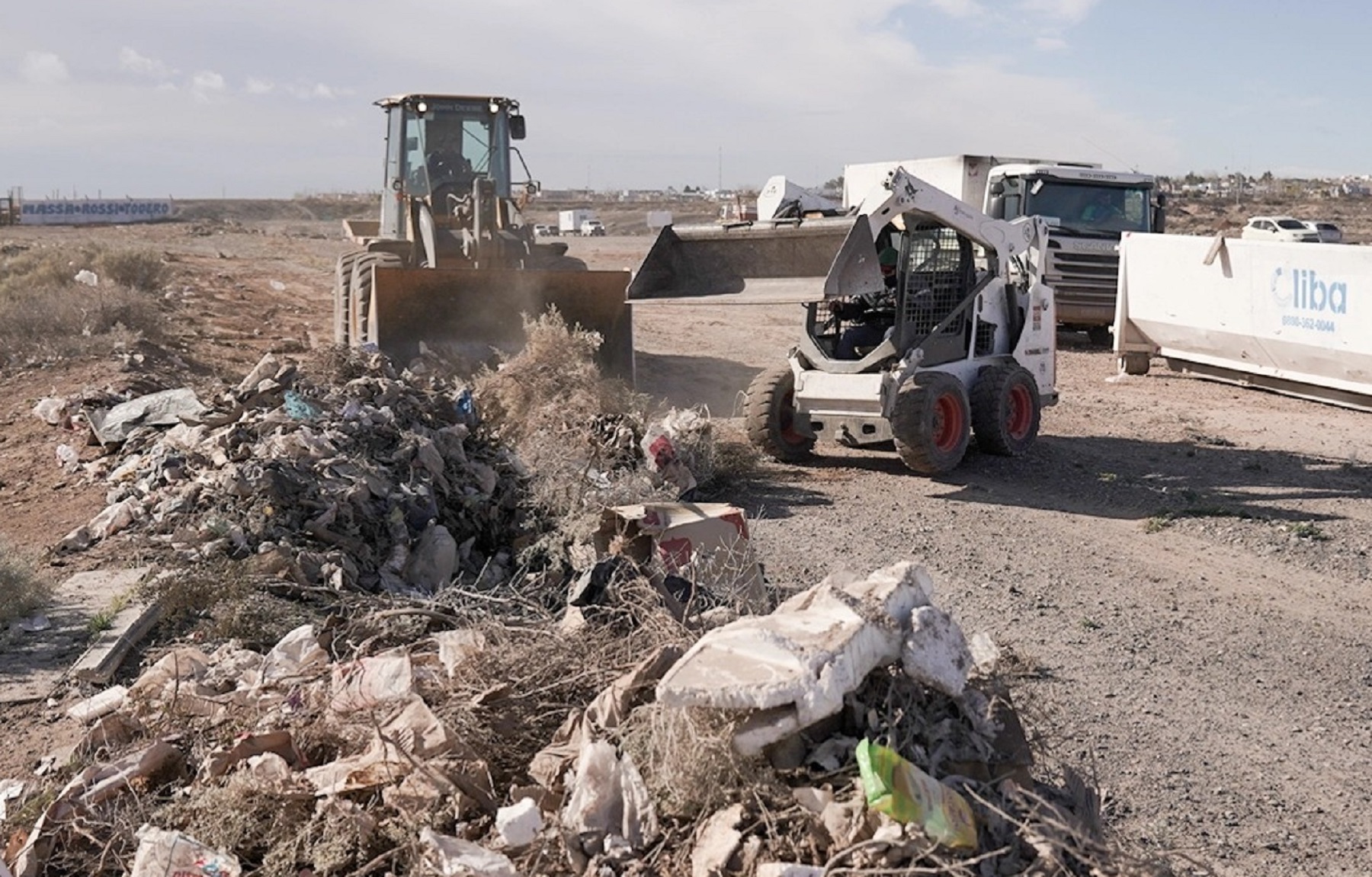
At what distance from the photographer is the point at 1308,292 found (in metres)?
13.0

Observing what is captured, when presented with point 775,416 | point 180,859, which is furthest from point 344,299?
point 180,859

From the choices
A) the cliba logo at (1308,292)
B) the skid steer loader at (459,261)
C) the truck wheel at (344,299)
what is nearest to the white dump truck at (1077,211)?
the cliba logo at (1308,292)

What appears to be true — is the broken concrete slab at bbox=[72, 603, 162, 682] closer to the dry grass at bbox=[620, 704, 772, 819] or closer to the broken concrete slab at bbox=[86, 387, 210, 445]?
the dry grass at bbox=[620, 704, 772, 819]

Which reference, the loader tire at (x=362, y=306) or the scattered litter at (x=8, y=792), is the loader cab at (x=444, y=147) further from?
the scattered litter at (x=8, y=792)

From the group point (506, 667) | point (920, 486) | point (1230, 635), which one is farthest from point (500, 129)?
point (506, 667)

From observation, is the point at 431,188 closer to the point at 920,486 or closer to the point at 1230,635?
the point at 920,486

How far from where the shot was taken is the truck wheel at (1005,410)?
10430mm

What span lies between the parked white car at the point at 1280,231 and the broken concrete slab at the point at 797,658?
25467mm

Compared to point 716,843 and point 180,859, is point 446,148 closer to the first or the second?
point 180,859

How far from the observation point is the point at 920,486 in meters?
10.1

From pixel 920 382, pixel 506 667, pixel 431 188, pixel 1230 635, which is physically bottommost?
pixel 1230 635

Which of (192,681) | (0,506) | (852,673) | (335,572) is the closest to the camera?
(852,673)

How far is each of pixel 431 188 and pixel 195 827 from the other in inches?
453

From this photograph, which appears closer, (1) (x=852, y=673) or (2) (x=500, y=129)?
(1) (x=852, y=673)
